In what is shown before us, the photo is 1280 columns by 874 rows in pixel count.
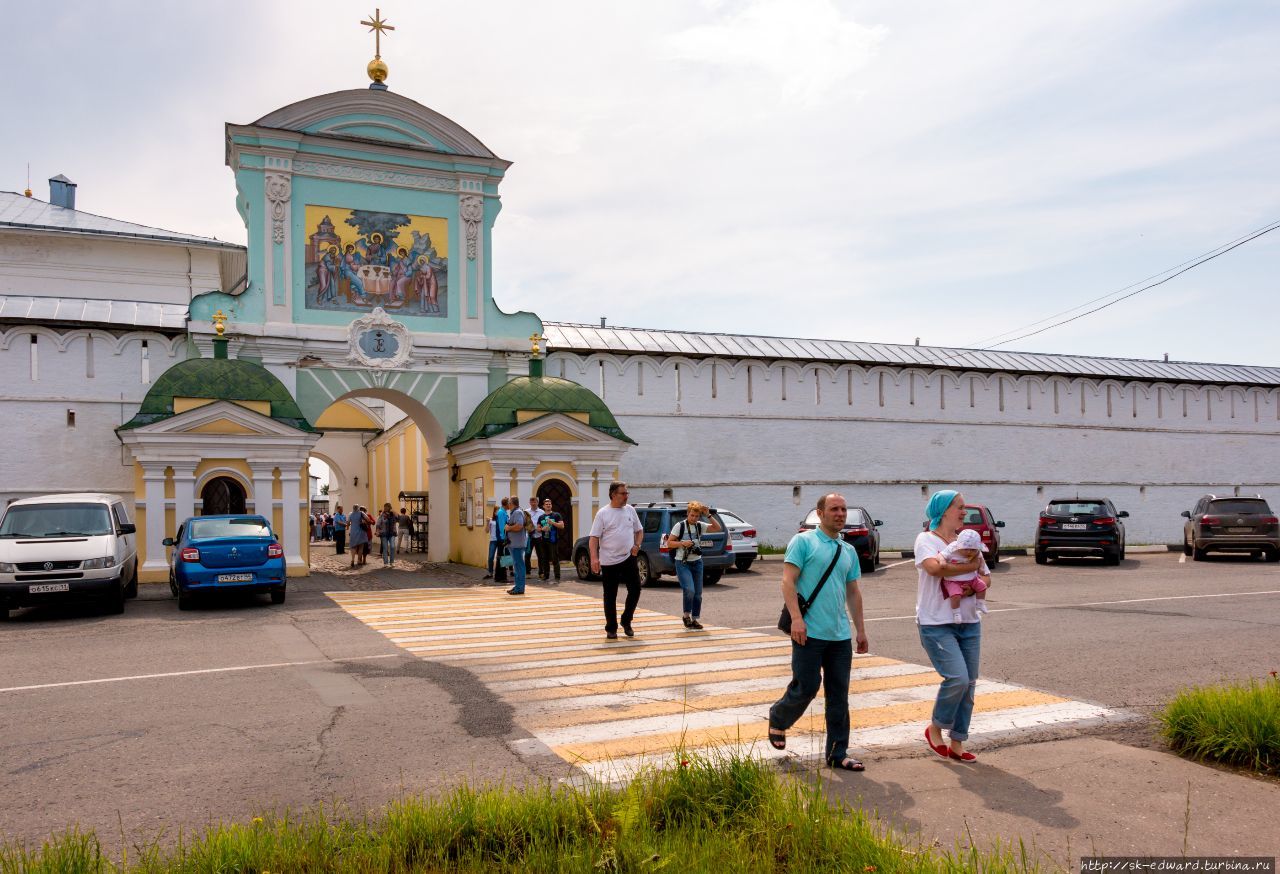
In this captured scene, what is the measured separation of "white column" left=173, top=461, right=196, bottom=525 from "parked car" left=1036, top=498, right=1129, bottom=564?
19.5 m

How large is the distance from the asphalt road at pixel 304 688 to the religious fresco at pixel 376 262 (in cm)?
1183

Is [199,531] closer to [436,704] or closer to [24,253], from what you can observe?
[436,704]

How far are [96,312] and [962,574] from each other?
28162 millimetres

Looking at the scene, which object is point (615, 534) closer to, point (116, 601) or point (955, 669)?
point (955, 669)

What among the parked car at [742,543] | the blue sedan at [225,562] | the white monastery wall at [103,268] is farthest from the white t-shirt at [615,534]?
the white monastery wall at [103,268]

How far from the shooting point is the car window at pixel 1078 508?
78.6 ft

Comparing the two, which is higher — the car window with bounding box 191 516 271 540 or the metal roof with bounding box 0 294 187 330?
the metal roof with bounding box 0 294 187 330

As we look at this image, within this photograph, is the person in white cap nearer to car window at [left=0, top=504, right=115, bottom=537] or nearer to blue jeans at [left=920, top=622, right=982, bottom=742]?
blue jeans at [left=920, top=622, right=982, bottom=742]

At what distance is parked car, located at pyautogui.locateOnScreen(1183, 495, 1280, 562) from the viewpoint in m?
24.0

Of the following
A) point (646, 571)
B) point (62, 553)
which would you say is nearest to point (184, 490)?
point (62, 553)

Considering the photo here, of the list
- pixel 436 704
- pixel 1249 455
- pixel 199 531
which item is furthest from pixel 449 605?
pixel 1249 455

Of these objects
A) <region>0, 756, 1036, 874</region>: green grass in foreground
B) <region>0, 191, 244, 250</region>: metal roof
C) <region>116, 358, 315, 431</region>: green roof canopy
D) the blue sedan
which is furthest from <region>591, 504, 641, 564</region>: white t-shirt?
<region>0, 191, 244, 250</region>: metal roof

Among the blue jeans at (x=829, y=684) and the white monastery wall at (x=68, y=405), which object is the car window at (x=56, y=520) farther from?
the blue jeans at (x=829, y=684)

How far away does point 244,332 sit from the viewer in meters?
25.8
